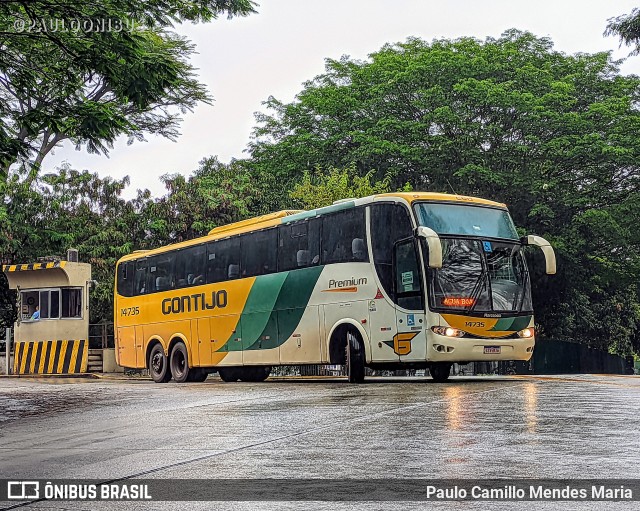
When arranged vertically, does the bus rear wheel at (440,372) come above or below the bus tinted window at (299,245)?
below

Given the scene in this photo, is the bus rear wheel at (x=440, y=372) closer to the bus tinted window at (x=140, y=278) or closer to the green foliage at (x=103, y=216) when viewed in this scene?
the bus tinted window at (x=140, y=278)

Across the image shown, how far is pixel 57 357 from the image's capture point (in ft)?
112

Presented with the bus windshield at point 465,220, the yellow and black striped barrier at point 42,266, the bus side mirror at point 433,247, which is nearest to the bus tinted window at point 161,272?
the yellow and black striped barrier at point 42,266

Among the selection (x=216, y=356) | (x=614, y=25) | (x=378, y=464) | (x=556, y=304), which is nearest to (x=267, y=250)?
(x=216, y=356)

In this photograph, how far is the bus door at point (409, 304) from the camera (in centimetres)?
1853

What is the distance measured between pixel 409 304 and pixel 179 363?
9.07 meters

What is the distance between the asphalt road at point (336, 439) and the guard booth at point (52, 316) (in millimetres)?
19678

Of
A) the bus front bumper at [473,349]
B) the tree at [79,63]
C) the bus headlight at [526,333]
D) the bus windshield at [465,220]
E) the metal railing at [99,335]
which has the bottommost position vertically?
the bus front bumper at [473,349]

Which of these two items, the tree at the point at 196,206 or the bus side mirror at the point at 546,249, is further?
the tree at the point at 196,206

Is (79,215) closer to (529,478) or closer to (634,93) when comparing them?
(634,93)

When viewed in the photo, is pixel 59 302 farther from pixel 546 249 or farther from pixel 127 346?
pixel 546 249

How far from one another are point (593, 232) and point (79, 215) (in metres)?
19.7

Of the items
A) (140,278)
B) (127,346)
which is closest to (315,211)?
(140,278)

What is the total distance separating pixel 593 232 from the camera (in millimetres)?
Result: 38281
